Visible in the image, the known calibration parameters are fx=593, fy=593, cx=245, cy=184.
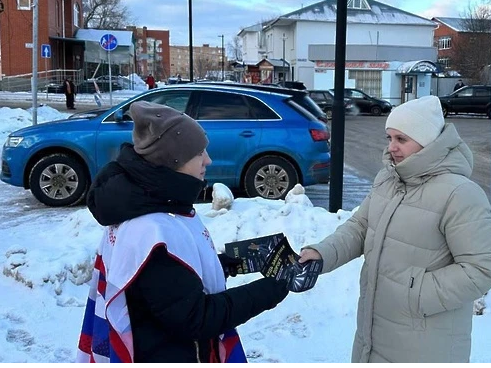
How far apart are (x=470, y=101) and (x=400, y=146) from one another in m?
31.4

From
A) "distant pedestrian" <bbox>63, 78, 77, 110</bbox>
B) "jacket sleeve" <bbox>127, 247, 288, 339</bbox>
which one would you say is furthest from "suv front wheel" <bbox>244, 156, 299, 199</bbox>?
"distant pedestrian" <bbox>63, 78, 77, 110</bbox>

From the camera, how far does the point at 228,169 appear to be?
888 cm

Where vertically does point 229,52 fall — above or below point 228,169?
above

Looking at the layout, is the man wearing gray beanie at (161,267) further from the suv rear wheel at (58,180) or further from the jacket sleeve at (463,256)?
the suv rear wheel at (58,180)

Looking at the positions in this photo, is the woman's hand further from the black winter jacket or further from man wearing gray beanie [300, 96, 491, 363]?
the black winter jacket

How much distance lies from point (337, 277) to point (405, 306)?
2.69 m

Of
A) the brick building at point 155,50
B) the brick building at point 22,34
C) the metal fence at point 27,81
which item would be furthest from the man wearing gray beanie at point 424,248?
the brick building at point 155,50

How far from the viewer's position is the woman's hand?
2.46 metres

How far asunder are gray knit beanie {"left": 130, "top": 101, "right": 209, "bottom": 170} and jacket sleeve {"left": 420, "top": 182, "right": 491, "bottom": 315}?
96 cm

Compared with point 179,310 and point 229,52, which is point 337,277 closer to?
point 179,310

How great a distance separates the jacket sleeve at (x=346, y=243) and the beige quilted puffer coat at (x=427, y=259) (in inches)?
7.4

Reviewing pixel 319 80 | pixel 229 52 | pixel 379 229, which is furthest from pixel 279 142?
pixel 229 52

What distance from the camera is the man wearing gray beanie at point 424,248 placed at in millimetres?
2121

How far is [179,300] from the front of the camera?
1.72 metres
